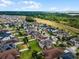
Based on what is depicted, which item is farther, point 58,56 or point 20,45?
point 20,45

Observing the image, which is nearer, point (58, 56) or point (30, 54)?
point (58, 56)

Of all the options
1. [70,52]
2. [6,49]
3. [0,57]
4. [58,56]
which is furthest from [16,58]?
[70,52]

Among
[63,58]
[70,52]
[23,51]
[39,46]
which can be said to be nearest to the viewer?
[63,58]

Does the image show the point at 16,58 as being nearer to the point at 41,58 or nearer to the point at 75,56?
the point at 41,58

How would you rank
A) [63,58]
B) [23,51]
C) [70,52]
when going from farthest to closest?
[23,51], [70,52], [63,58]

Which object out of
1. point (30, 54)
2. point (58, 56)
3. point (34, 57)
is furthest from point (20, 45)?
point (58, 56)

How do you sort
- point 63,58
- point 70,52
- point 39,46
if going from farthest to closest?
point 39,46
point 70,52
point 63,58

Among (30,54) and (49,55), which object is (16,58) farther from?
(49,55)
